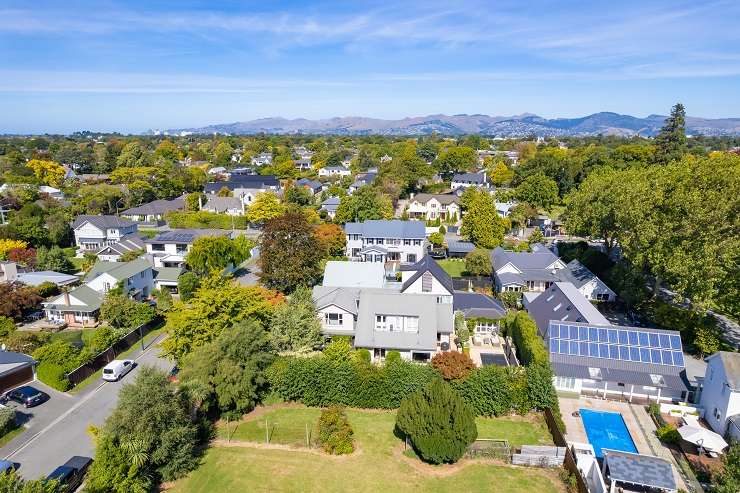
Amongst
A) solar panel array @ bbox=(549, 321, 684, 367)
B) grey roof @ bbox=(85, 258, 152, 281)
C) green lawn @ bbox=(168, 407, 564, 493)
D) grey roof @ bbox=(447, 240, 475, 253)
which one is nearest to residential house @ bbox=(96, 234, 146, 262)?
grey roof @ bbox=(85, 258, 152, 281)

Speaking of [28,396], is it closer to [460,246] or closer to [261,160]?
[460,246]

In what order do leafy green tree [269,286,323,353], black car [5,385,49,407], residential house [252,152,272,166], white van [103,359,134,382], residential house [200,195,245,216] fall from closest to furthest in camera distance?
black car [5,385,49,407] → leafy green tree [269,286,323,353] → white van [103,359,134,382] → residential house [200,195,245,216] → residential house [252,152,272,166]

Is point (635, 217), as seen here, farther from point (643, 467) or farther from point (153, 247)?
point (153, 247)

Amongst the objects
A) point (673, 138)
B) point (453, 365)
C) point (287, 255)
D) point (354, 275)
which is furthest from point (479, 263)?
point (673, 138)

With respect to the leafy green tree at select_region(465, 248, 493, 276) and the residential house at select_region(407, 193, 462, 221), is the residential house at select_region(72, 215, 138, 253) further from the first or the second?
the leafy green tree at select_region(465, 248, 493, 276)

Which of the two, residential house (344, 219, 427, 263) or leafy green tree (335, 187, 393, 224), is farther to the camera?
leafy green tree (335, 187, 393, 224)

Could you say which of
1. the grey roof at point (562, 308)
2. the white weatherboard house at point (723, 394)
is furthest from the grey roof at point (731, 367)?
the grey roof at point (562, 308)

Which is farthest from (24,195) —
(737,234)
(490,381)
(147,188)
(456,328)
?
(737,234)
